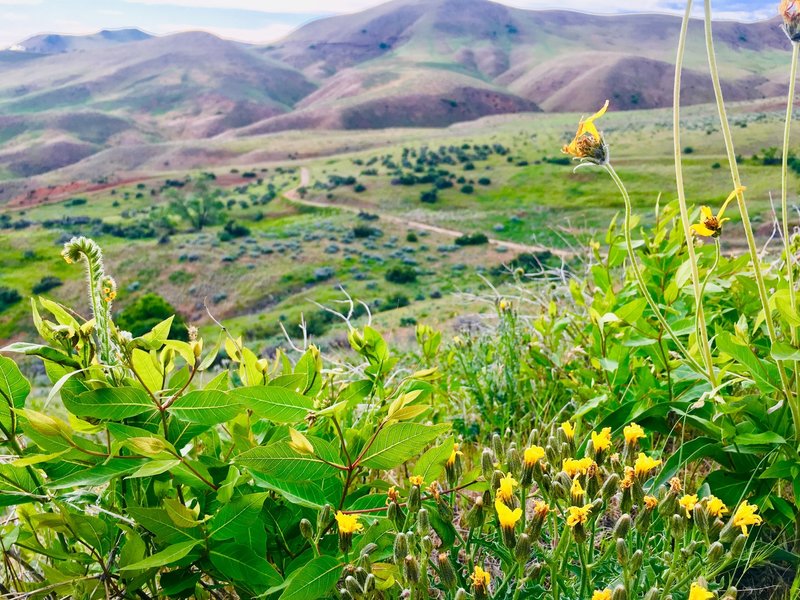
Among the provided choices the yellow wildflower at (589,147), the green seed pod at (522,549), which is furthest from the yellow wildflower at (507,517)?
the yellow wildflower at (589,147)

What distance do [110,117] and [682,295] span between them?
322 ft

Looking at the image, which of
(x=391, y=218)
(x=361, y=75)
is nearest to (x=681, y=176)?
(x=391, y=218)

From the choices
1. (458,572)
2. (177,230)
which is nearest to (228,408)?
(458,572)

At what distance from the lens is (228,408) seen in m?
1.12

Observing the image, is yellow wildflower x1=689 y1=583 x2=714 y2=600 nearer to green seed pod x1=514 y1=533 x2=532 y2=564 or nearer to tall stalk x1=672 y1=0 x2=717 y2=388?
green seed pod x1=514 y1=533 x2=532 y2=564

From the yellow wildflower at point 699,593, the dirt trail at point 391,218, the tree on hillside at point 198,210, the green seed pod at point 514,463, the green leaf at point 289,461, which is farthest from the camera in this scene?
the tree on hillside at point 198,210

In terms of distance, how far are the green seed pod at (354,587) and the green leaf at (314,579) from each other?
0.11 meters

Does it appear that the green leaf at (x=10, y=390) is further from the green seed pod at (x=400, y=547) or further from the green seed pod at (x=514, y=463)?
the green seed pod at (x=514, y=463)

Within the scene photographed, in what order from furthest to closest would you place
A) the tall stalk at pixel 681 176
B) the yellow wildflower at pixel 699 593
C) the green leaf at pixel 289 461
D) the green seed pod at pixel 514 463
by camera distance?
the tall stalk at pixel 681 176 < the green seed pod at pixel 514 463 < the green leaf at pixel 289 461 < the yellow wildflower at pixel 699 593

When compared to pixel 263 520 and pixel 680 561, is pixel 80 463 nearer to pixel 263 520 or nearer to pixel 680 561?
pixel 263 520

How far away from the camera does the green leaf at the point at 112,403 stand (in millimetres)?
1047

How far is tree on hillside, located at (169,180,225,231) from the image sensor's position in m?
44.8

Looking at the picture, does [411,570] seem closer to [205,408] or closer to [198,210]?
[205,408]

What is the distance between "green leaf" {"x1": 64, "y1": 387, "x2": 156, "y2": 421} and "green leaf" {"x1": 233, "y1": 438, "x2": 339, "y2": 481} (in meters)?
0.24
